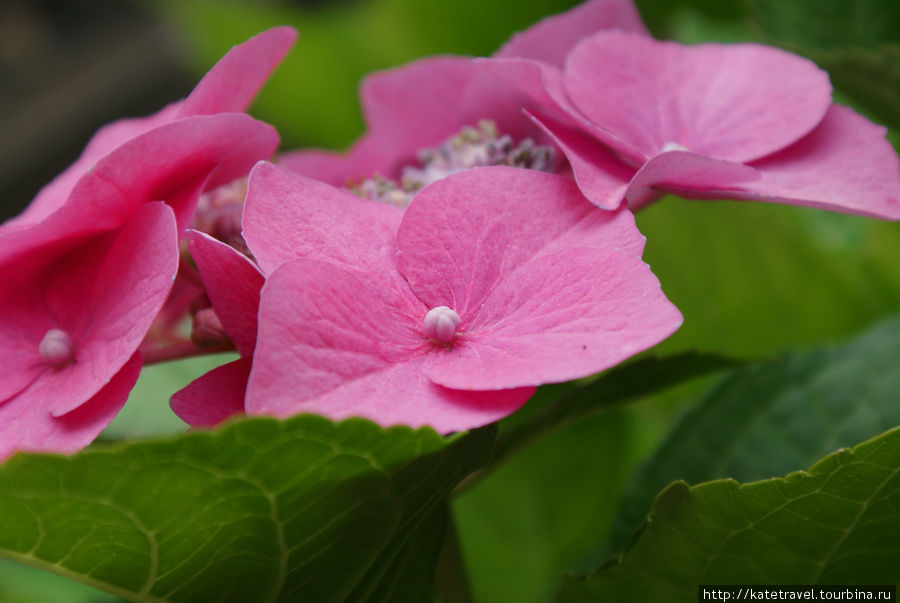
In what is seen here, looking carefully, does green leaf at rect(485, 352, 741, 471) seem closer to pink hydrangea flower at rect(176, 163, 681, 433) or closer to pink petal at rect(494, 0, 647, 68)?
pink hydrangea flower at rect(176, 163, 681, 433)

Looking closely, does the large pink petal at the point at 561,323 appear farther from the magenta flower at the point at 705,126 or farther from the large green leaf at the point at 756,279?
the large green leaf at the point at 756,279

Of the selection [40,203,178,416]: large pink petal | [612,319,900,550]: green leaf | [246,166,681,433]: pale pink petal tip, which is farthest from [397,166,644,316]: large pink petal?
[612,319,900,550]: green leaf

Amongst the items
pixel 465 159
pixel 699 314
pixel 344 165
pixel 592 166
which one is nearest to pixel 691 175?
pixel 592 166

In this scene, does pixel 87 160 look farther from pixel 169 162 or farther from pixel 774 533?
pixel 774 533

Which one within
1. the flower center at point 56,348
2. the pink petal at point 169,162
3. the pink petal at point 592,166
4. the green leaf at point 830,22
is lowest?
the green leaf at point 830,22

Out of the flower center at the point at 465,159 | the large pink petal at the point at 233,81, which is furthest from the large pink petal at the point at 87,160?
the flower center at the point at 465,159
